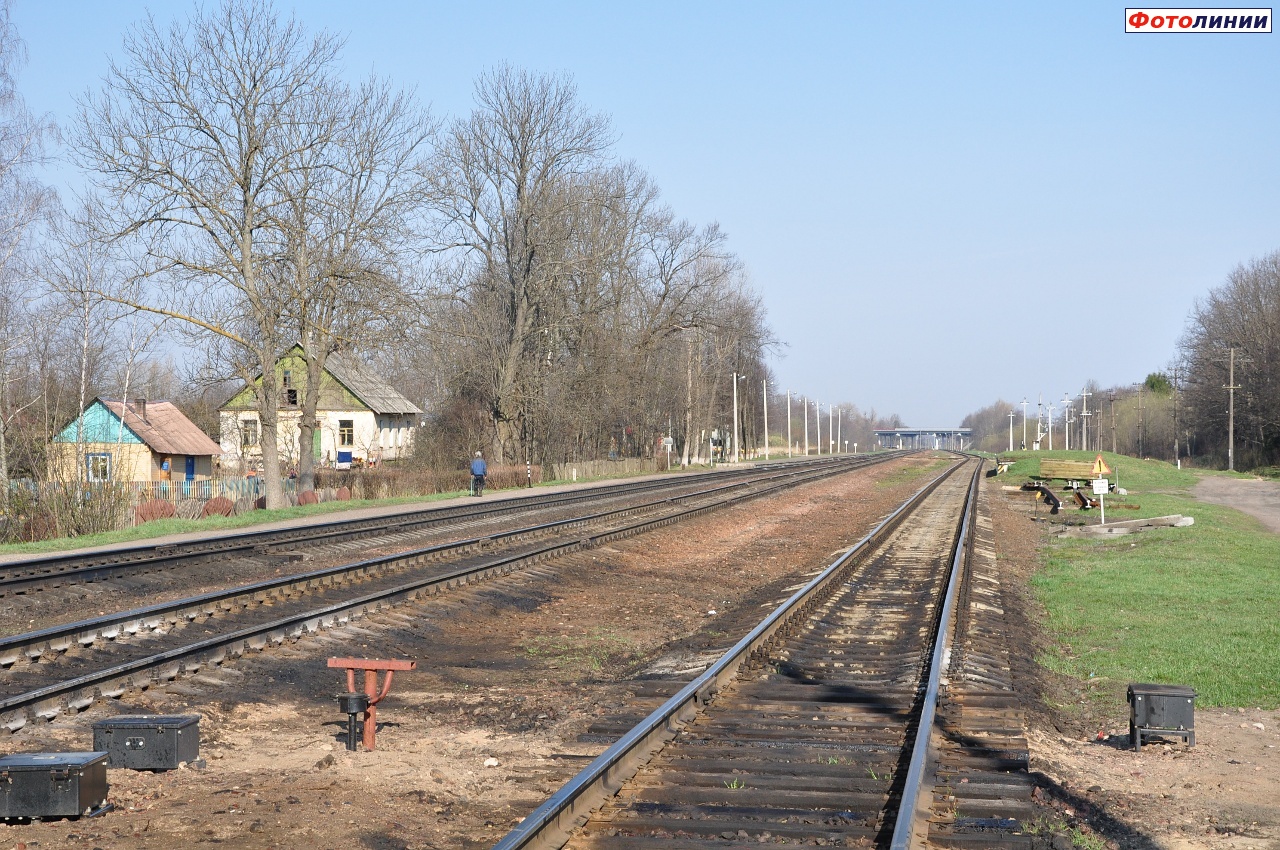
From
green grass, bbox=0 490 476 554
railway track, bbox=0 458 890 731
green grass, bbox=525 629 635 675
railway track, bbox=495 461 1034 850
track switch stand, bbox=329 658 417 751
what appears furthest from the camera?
green grass, bbox=0 490 476 554


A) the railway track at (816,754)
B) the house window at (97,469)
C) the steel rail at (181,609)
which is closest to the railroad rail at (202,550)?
the steel rail at (181,609)

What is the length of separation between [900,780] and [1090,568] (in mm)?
15571

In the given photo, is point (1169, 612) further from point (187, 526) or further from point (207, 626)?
point (187, 526)

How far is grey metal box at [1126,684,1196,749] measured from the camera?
8.21 m

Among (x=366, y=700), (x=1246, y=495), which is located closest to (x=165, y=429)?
→ (x=1246, y=495)

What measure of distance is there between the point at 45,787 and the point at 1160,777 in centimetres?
664

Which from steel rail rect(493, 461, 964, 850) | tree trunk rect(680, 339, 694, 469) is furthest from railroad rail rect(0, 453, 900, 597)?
tree trunk rect(680, 339, 694, 469)

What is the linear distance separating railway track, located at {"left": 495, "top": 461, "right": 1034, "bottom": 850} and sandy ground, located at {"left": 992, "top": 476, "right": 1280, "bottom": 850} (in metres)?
0.33

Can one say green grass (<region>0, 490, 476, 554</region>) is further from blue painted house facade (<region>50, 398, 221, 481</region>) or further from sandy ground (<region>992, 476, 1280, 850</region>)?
sandy ground (<region>992, 476, 1280, 850</region>)

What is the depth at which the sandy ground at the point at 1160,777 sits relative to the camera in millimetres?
6348

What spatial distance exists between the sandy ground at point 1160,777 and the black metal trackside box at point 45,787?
5.29m

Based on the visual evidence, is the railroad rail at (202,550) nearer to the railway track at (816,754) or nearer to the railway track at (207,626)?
the railway track at (207,626)

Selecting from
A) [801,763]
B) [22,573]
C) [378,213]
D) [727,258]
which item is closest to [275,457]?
[378,213]

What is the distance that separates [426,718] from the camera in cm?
920
